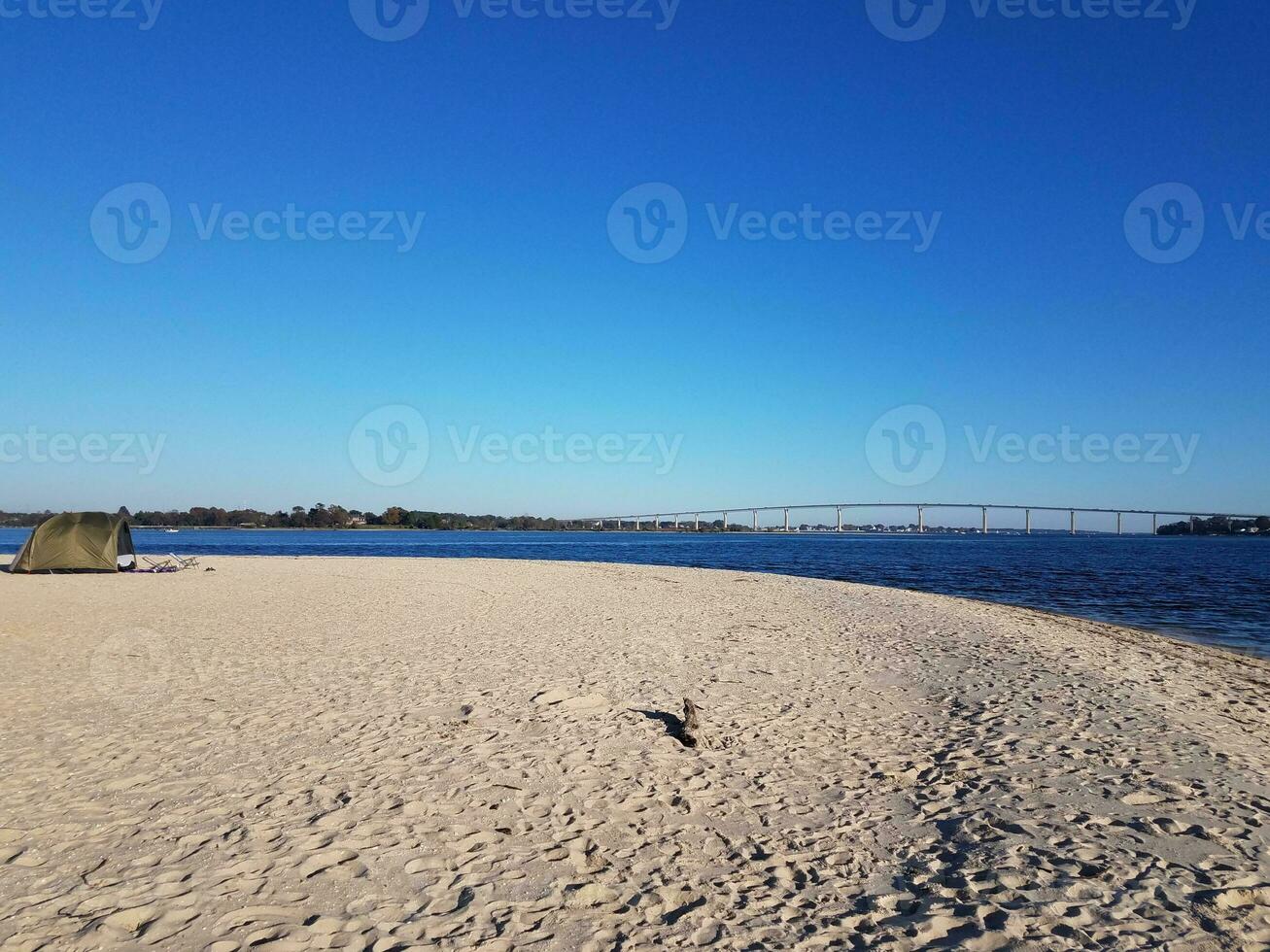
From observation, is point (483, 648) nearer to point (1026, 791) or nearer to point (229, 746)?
point (229, 746)

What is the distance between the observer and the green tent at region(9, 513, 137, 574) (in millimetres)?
25969

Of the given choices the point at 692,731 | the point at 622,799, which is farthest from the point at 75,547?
the point at 622,799

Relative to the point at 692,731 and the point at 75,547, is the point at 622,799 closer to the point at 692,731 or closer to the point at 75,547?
the point at 692,731

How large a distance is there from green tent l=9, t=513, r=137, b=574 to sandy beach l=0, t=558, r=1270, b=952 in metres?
17.0

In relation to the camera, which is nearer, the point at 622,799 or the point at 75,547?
the point at 622,799

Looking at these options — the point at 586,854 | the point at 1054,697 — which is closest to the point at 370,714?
the point at 586,854

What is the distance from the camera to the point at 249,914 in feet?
12.8

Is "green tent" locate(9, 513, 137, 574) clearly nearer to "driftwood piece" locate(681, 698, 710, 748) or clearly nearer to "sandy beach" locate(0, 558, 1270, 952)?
"sandy beach" locate(0, 558, 1270, 952)

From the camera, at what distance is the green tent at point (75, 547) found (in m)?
26.0

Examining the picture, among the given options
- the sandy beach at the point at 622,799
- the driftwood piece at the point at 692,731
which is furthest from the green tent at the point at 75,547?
the driftwood piece at the point at 692,731

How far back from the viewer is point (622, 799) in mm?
5574

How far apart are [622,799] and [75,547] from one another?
28.4 meters

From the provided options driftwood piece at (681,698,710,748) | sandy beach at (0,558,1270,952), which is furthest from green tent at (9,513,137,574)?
driftwood piece at (681,698,710,748)

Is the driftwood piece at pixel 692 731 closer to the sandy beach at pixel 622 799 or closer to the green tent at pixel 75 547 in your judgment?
the sandy beach at pixel 622 799
